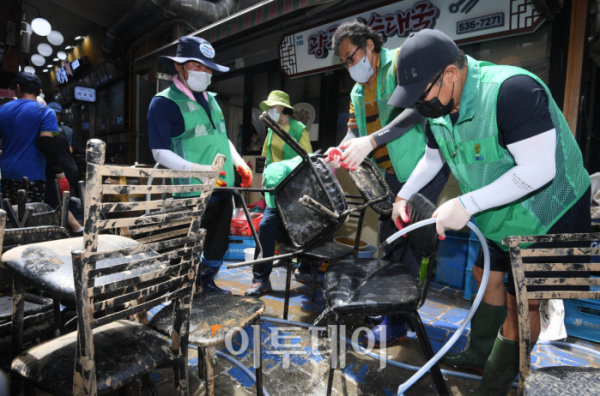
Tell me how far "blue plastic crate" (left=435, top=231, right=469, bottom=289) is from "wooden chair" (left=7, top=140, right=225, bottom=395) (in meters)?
2.74

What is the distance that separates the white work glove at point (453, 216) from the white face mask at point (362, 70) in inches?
50.1

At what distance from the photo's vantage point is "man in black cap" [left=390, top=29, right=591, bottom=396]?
1131mm

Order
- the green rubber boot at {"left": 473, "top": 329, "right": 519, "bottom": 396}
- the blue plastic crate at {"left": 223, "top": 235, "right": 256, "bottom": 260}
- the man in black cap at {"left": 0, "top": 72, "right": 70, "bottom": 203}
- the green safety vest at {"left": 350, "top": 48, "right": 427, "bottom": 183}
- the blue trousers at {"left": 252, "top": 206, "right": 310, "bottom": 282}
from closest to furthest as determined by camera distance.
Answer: the green rubber boot at {"left": 473, "top": 329, "right": 519, "bottom": 396}, the green safety vest at {"left": 350, "top": 48, "right": 427, "bottom": 183}, the blue trousers at {"left": 252, "top": 206, "right": 310, "bottom": 282}, the man in black cap at {"left": 0, "top": 72, "right": 70, "bottom": 203}, the blue plastic crate at {"left": 223, "top": 235, "right": 256, "bottom": 260}

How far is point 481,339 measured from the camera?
1.78 metres

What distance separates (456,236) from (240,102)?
707 centimetres

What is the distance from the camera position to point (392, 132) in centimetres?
193

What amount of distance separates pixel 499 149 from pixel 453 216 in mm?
339

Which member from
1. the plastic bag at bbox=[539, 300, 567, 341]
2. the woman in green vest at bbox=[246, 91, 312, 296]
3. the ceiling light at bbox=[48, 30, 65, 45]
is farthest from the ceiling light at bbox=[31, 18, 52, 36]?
the plastic bag at bbox=[539, 300, 567, 341]

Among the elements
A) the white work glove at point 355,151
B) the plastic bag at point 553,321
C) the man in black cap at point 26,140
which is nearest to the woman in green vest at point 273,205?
the white work glove at point 355,151

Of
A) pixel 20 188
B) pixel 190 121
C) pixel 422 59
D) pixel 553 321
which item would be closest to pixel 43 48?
pixel 20 188

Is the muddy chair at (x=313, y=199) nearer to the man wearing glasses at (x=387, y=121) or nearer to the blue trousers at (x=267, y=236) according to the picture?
the man wearing glasses at (x=387, y=121)

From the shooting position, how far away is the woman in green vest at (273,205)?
8.71 feet

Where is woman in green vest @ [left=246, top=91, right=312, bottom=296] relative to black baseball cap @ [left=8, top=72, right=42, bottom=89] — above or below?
below

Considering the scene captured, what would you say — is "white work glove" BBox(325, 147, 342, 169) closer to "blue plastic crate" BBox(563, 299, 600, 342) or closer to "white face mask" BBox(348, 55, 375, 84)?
"white face mask" BBox(348, 55, 375, 84)
